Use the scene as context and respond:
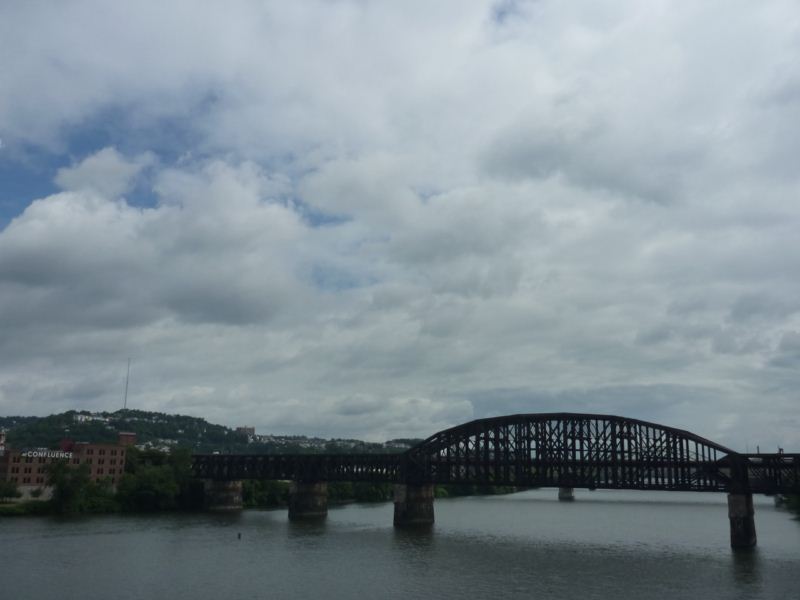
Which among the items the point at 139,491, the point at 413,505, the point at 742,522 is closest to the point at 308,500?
the point at 413,505

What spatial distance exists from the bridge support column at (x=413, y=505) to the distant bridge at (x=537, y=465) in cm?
16

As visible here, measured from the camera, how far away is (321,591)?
61.4 m

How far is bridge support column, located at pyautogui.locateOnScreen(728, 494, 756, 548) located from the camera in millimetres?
91625

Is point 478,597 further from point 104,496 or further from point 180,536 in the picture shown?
point 104,496

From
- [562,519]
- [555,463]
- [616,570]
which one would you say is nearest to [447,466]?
[555,463]

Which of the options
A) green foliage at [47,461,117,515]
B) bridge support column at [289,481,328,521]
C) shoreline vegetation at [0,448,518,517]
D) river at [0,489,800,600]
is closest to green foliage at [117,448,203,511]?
shoreline vegetation at [0,448,518,517]

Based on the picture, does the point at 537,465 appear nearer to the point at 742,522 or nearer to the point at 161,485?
the point at 742,522

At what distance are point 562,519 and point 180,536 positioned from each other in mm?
75179

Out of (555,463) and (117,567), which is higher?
(555,463)

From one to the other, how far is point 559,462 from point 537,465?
4.40 metres

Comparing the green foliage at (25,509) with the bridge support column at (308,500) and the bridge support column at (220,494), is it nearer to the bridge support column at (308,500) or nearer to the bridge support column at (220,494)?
the bridge support column at (220,494)

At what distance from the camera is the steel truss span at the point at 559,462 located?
317 ft

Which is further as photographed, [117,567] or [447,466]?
[447,466]

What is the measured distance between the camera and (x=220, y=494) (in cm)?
15300
